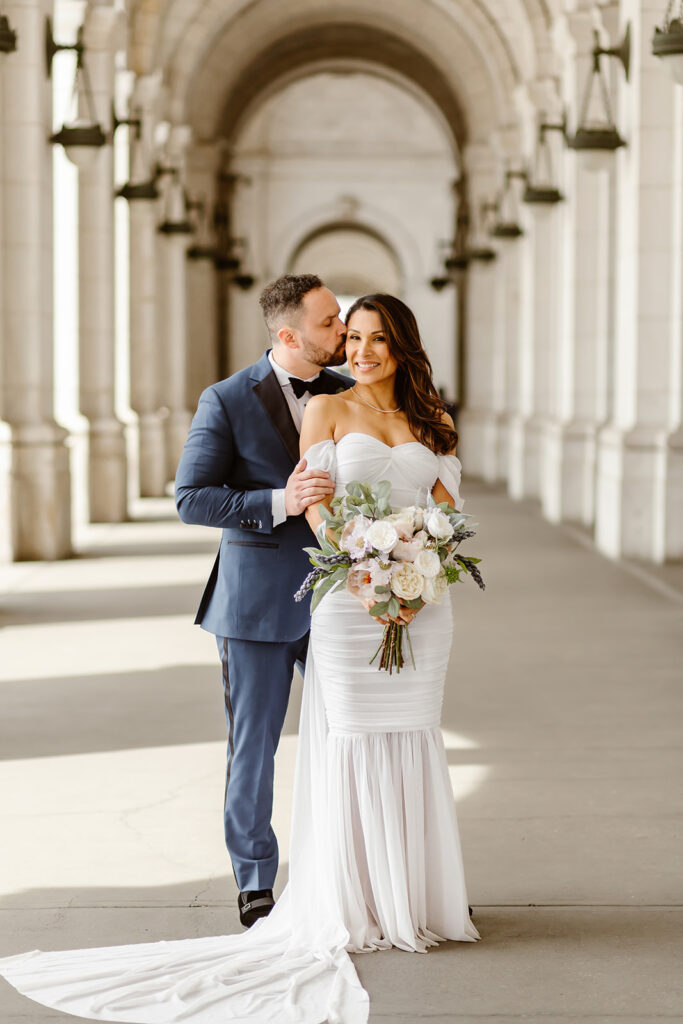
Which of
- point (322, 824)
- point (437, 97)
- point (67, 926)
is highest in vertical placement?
point (437, 97)

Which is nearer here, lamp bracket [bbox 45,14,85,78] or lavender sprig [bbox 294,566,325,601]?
lavender sprig [bbox 294,566,325,601]

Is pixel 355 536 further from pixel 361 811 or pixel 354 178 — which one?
pixel 354 178

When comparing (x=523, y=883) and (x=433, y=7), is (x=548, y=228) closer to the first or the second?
(x=433, y=7)

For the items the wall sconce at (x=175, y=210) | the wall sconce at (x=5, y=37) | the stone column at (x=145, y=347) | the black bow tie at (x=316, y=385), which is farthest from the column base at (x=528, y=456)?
the black bow tie at (x=316, y=385)

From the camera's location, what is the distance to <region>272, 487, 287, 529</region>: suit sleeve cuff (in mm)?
5012

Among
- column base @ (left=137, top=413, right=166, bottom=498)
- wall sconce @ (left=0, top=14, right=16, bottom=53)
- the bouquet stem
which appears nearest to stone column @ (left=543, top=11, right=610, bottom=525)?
column base @ (left=137, top=413, right=166, bottom=498)

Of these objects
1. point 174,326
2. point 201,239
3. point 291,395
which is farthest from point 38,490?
point 201,239

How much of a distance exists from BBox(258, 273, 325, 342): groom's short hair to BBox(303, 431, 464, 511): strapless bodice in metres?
0.44

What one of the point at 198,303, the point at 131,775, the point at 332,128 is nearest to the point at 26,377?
the point at 131,775

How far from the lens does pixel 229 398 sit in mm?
5117

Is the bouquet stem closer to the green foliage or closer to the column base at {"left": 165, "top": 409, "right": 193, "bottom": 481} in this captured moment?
the green foliage

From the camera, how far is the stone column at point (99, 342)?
19.5 metres

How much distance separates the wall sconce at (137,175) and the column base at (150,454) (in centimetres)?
371

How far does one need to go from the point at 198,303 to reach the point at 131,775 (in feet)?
88.5
